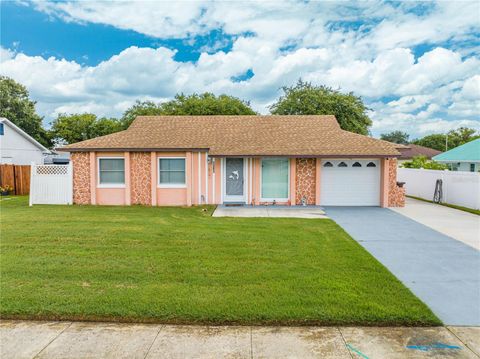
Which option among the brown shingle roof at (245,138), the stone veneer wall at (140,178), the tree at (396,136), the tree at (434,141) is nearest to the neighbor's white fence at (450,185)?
the brown shingle roof at (245,138)

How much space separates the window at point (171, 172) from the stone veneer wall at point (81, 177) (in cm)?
327

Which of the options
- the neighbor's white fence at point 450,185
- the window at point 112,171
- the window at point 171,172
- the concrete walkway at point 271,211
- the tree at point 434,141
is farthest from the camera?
the tree at point 434,141

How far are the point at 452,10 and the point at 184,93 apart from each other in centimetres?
2971

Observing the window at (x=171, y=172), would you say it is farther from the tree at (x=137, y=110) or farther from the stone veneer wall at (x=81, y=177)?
the tree at (x=137, y=110)

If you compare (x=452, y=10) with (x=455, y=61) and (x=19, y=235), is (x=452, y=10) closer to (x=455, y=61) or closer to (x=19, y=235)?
(x=455, y=61)

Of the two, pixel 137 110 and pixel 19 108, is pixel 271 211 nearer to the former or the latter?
pixel 137 110

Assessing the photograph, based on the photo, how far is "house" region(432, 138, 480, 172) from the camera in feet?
78.7

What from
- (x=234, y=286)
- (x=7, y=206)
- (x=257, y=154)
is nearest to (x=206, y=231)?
(x=234, y=286)

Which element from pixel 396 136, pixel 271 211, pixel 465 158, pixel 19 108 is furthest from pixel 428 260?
pixel 396 136

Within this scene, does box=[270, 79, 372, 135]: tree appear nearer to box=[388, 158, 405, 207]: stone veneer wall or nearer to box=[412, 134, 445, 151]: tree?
box=[388, 158, 405, 207]: stone veneer wall

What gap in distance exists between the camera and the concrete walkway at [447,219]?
990 centimetres

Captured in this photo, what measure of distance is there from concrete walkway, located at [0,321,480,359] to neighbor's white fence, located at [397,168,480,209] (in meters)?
12.1

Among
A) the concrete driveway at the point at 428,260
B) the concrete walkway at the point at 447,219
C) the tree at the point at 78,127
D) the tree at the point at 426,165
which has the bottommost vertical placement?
the concrete driveway at the point at 428,260

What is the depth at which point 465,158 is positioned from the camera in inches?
979
